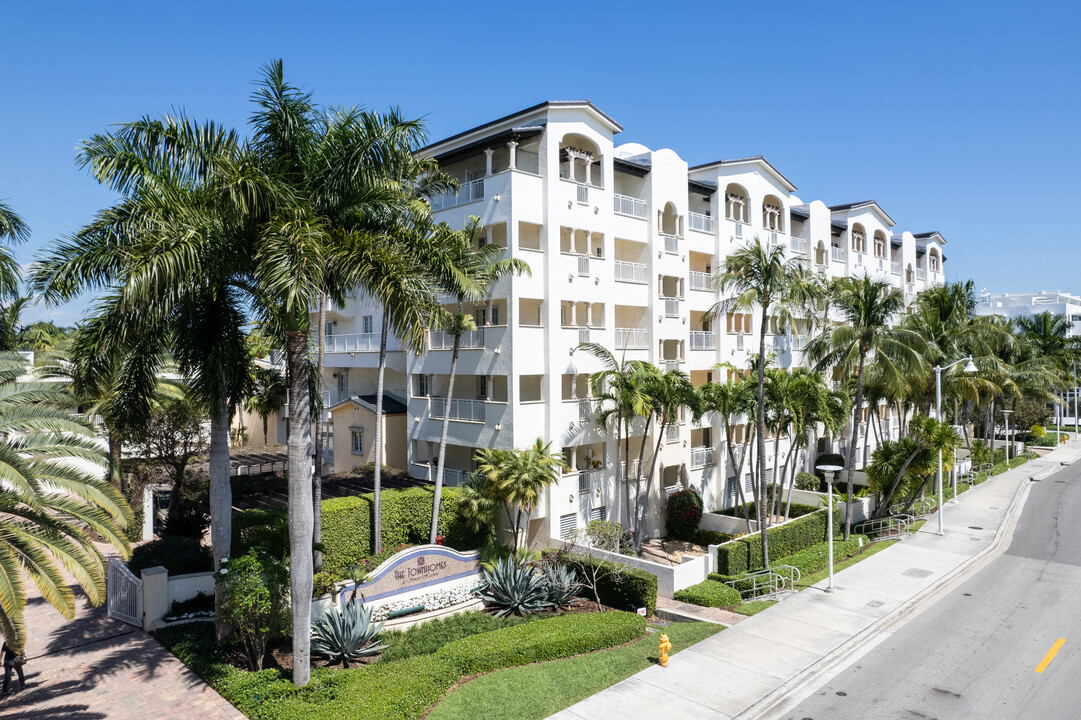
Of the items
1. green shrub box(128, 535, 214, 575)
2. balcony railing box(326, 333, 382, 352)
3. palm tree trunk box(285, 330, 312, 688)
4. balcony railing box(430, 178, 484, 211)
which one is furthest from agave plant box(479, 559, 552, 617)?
balcony railing box(326, 333, 382, 352)

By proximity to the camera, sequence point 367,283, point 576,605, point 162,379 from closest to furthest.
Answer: point 367,283 → point 576,605 → point 162,379

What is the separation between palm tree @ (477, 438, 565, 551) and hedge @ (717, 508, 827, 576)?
705 centimetres

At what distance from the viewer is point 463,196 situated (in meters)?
28.2

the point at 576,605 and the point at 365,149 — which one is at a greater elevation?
the point at 365,149

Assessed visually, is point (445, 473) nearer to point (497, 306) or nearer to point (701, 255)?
point (497, 306)

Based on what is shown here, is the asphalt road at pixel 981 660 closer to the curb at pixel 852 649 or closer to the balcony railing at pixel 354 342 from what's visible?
the curb at pixel 852 649

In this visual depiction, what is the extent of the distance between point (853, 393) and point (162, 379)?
34.0 m

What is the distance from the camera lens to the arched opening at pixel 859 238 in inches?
1945

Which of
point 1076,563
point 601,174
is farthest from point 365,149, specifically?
point 1076,563

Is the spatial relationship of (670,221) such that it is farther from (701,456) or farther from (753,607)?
(753,607)

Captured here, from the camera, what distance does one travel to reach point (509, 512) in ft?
80.3

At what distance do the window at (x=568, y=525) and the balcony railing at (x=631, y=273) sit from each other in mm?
10420

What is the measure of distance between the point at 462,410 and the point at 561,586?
9.14 m

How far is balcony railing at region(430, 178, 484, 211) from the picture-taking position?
27500mm
